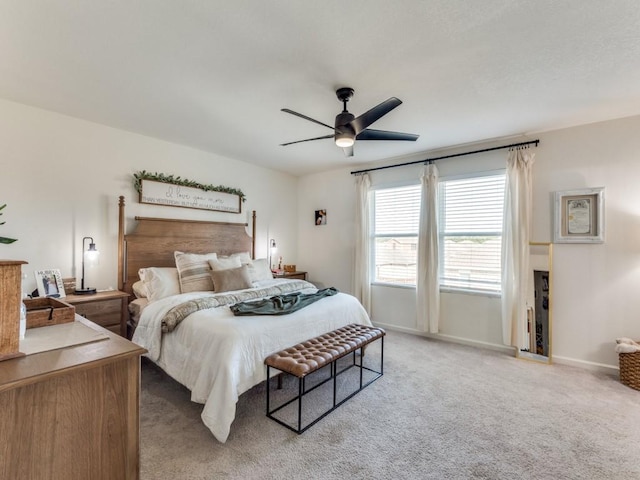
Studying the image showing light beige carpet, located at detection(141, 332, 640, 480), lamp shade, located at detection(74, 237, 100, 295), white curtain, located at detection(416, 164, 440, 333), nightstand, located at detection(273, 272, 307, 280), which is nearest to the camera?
light beige carpet, located at detection(141, 332, 640, 480)

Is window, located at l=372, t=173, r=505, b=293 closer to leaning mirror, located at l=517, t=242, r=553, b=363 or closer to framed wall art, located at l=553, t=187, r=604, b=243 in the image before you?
leaning mirror, located at l=517, t=242, r=553, b=363

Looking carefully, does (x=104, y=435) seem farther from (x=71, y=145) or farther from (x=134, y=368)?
(x=71, y=145)

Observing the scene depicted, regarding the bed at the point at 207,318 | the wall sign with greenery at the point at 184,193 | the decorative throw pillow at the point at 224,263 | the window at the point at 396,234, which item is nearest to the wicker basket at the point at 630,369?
the window at the point at 396,234

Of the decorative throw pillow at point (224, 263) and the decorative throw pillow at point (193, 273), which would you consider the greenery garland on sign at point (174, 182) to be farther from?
the decorative throw pillow at point (224, 263)

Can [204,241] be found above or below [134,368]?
above

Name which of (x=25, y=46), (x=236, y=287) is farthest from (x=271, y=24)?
(x=236, y=287)

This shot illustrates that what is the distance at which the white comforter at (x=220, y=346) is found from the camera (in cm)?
201

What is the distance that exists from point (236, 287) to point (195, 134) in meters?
1.87

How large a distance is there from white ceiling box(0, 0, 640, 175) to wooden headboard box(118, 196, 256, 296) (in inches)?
45.8

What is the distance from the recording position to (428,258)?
4.14m

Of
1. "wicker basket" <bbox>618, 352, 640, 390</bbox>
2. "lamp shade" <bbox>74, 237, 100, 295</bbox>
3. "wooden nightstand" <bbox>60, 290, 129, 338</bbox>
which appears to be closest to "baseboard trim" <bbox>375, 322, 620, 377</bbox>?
"wicker basket" <bbox>618, 352, 640, 390</bbox>

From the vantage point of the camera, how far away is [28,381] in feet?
3.10

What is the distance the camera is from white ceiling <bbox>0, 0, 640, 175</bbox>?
66.7 inches

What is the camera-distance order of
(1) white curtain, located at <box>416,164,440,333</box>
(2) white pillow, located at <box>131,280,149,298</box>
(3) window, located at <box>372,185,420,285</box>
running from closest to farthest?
(2) white pillow, located at <box>131,280,149,298</box>, (1) white curtain, located at <box>416,164,440,333</box>, (3) window, located at <box>372,185,420,285</box>
